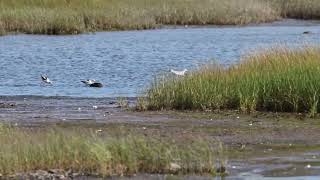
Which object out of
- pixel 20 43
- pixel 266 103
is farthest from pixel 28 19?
pixel 266 103

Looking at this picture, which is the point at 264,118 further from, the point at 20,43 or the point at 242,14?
the point at 242,14

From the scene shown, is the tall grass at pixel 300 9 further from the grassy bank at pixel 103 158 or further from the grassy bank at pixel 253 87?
the grassy bank at pixel 103 158

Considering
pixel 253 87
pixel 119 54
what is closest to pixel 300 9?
pixel 119 54

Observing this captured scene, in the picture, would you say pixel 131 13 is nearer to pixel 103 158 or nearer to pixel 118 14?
pixel 118 14

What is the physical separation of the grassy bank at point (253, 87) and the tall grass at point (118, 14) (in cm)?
2634

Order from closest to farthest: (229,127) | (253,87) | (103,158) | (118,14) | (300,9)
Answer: (103,158)
(229,127)
(253,87)
(118,14)
(300,9)

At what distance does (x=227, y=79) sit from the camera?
1570 centimetres

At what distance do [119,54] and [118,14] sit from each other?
44.2ft

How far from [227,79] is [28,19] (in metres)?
27.7

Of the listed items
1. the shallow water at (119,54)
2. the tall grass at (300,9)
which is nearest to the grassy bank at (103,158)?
the shallow water at (119,54)

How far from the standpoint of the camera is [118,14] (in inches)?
1801

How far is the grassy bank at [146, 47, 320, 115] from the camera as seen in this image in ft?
49.3

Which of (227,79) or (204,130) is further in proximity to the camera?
(227,79)

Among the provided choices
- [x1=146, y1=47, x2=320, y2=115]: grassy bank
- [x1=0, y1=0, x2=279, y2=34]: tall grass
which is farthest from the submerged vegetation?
[x1=146, y1=47, x2=320, y2=115]: grassy bank
